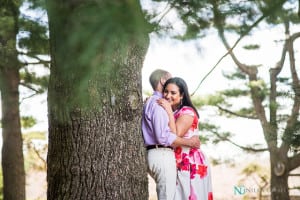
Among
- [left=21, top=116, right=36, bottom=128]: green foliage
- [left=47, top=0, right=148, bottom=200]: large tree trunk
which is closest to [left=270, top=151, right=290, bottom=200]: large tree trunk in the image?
[left=21, top=116, right=36, bottom=128]: green foliage

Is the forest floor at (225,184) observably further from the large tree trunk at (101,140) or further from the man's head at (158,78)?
the large tree trunk at (101,140)

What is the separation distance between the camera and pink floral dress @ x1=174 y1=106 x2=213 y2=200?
255 cm

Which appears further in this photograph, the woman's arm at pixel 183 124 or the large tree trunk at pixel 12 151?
the large tree trunk at pixel 12 151

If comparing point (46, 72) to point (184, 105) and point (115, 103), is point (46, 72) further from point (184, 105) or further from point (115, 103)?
point (115, 103)

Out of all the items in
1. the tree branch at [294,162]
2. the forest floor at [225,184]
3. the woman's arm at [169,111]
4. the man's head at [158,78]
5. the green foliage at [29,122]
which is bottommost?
the forest floor at [225,184]

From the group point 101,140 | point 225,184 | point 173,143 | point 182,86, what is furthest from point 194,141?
point 225,184

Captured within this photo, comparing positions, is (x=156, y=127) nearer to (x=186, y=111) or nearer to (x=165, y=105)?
(x=165, y=105)

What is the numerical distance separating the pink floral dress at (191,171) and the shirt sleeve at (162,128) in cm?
17

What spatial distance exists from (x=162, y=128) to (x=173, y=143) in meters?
0.11

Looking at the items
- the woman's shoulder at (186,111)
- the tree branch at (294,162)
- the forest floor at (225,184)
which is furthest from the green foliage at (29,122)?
the woman's shoulder at (186,111)

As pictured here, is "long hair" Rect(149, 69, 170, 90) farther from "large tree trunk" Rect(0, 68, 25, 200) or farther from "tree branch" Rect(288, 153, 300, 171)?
"tree branch" Rect(288, 153, 300, 171)

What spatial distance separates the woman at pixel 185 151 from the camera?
2543 mm

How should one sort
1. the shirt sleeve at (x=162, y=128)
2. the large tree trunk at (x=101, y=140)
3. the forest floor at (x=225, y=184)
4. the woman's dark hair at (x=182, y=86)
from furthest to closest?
the forest floor at (x=225, y=184) < the woman's dark hair at (x=182, y=86) < the shirt sleeve at (x=162, y=128) < the large tree trunk at (x=101, y=140)

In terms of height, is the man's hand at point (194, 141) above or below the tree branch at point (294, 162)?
above
